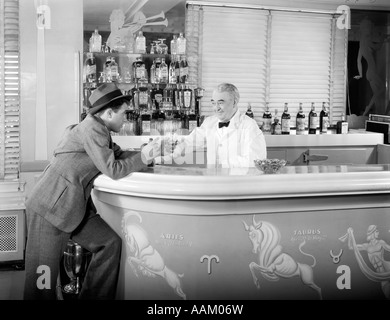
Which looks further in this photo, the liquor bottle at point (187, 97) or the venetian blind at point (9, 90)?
the liquor bottle at point (187, 97)

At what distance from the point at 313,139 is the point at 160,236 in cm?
350

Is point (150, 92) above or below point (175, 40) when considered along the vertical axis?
below

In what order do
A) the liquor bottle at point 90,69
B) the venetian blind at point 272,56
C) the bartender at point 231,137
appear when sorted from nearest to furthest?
the bartender at point 231,137 < the liquor bottle at point 90,69 < the venetian blind at point 272,56

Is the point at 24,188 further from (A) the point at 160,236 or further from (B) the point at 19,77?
(A) the point at 160,236

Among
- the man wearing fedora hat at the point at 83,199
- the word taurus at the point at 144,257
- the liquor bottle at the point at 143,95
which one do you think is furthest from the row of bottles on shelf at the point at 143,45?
the word taurus at the point at 144,257

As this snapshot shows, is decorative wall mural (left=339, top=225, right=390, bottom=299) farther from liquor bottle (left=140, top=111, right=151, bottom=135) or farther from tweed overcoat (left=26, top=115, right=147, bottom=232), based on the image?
liquor bottle (left=140, top=111, right=151, bottom=135)

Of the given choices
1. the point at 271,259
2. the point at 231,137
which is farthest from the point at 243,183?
the point at 231,137

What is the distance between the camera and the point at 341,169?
11.6 ft

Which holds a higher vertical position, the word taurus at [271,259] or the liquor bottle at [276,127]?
the liquor bottle at [276,127]

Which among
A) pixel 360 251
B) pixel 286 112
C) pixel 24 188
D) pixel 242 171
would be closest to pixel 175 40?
pixel 286 112

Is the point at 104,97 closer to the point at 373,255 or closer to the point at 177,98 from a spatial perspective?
the point at 373,255

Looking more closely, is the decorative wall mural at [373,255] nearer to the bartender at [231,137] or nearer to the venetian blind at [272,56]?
the bartender at [231,137]

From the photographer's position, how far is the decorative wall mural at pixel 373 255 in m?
3.46

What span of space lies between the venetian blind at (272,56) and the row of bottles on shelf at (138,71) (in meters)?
0.46
